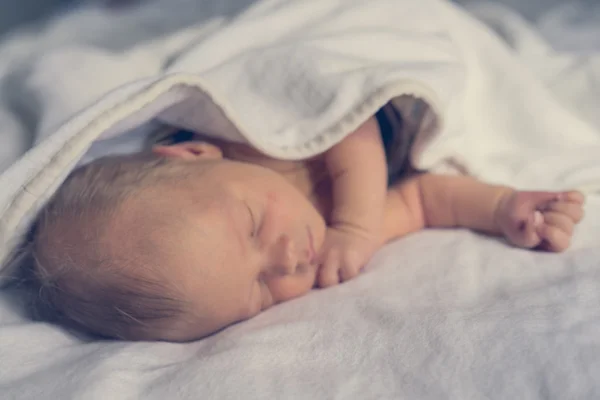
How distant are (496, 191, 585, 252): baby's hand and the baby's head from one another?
0.86 ft

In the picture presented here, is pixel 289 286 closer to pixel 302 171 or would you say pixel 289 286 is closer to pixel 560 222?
pixel 302 171

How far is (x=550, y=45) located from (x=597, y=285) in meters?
0.81

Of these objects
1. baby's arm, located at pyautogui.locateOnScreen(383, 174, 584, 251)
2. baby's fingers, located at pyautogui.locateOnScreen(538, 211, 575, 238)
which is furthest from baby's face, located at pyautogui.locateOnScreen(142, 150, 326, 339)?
baby's fingers, located at pyautogui.locateOnScreen(538, 211, 575, 238)

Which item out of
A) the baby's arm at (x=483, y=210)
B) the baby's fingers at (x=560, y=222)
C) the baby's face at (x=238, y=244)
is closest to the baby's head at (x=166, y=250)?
the baby's face at (x=238, y=244)

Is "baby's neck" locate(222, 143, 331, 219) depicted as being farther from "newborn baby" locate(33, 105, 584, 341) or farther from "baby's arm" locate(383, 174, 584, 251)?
"baby's arm" locate(383, 174, 584, 251)

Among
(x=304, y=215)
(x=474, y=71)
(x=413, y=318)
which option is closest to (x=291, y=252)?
(x=304, y=215)

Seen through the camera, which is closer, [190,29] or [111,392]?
[111,392]

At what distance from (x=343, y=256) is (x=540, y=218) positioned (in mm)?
252

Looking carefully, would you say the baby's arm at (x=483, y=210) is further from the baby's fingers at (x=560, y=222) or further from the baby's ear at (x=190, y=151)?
the baby's ear at (x=190, y=151)

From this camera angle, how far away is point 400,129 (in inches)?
37.5

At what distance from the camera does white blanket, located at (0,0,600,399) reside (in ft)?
1.85

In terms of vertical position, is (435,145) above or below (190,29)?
below

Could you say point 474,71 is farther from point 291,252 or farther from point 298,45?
point 291,252

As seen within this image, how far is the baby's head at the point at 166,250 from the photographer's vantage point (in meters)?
0.68
